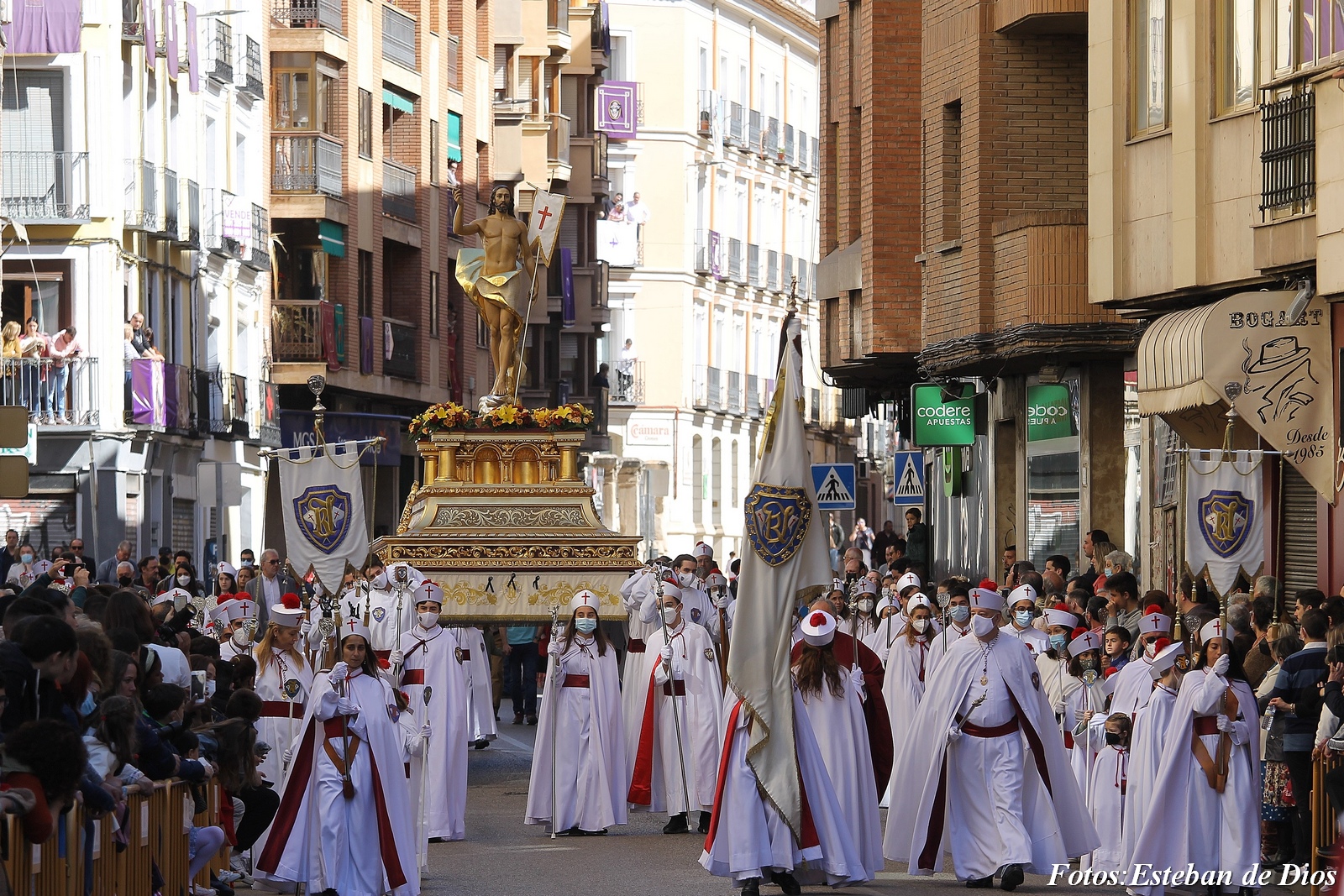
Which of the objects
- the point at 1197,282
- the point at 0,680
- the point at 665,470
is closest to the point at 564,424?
the point at 1197,282

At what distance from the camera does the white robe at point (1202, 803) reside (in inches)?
620

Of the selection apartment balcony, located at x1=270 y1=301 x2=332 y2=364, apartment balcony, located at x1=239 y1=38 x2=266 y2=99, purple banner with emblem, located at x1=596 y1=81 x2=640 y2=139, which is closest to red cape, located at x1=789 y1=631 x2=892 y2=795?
apartment balcony, located at x1=239 y1=38 x2=266 y2=99

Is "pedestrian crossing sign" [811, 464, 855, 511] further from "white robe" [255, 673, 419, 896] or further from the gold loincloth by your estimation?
"white robe" [255, 673, 419, 896]

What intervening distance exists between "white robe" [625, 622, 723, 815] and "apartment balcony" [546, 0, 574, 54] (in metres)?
45.3

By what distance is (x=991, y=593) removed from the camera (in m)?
16.9

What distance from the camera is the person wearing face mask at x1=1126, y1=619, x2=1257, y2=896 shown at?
51.5 feet

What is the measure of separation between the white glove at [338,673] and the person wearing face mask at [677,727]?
5.56m

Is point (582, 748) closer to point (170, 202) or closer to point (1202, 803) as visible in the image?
point (1202, 803)

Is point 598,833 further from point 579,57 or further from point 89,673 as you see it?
point 579,57

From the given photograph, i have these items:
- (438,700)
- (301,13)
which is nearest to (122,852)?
(438,700)

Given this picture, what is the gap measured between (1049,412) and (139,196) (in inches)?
647

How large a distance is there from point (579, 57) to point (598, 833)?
164 ft

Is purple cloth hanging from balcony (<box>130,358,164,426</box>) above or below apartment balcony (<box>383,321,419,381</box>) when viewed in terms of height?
below

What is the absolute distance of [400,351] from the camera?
5466cm
